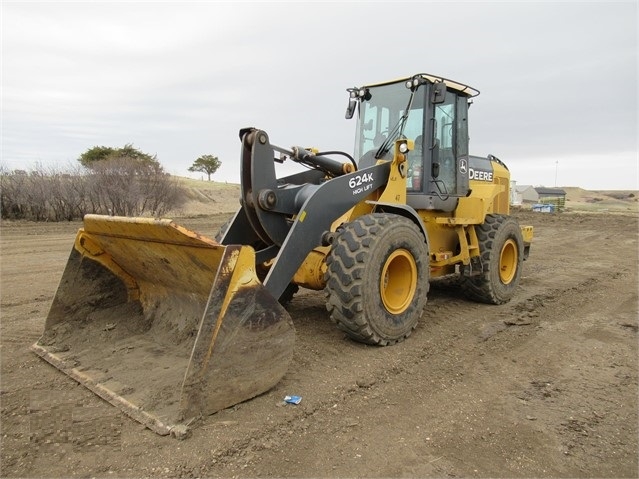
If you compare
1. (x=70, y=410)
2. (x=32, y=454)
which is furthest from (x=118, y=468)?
(x=70, y=410)

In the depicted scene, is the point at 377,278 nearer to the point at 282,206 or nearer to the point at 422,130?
the point at 282,206

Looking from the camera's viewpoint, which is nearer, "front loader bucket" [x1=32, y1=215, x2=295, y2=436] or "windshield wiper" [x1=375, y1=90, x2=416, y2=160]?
"front loader bucket" [x1=32, y1=215, x2=295, y2=436]

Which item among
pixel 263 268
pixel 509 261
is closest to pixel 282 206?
pixel 263 268

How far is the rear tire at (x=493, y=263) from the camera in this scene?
599cm

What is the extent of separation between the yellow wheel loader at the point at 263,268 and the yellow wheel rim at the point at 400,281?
0.01m

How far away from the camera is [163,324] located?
13.6 feet

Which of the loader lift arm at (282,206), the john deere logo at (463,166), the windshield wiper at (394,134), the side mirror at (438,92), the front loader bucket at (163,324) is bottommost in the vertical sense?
the front loader bucket at (163,324)

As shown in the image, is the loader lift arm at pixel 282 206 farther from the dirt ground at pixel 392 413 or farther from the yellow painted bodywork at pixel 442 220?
the dirt ground at pixel 392 413

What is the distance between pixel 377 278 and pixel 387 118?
244 cm

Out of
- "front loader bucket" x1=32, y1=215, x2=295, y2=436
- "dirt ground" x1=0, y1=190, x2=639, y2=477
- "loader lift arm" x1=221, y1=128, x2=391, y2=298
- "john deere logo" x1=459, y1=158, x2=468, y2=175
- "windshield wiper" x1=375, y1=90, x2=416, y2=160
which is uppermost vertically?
"windshield wiper" x1=375, y1=90, x2=416, y2=160

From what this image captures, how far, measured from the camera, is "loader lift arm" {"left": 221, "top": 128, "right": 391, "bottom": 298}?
3902 mm

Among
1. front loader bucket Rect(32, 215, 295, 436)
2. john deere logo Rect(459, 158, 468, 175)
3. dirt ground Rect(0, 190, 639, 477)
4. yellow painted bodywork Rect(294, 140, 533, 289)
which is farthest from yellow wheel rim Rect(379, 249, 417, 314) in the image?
john deere logo Rect(459, 158, 468, 175)

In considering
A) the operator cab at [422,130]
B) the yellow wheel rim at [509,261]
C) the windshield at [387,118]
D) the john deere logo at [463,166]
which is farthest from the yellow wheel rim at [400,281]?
the yellow wheel rim at [509,261]

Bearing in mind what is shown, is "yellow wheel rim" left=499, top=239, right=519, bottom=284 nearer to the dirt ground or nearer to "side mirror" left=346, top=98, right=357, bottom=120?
the dirt ground
